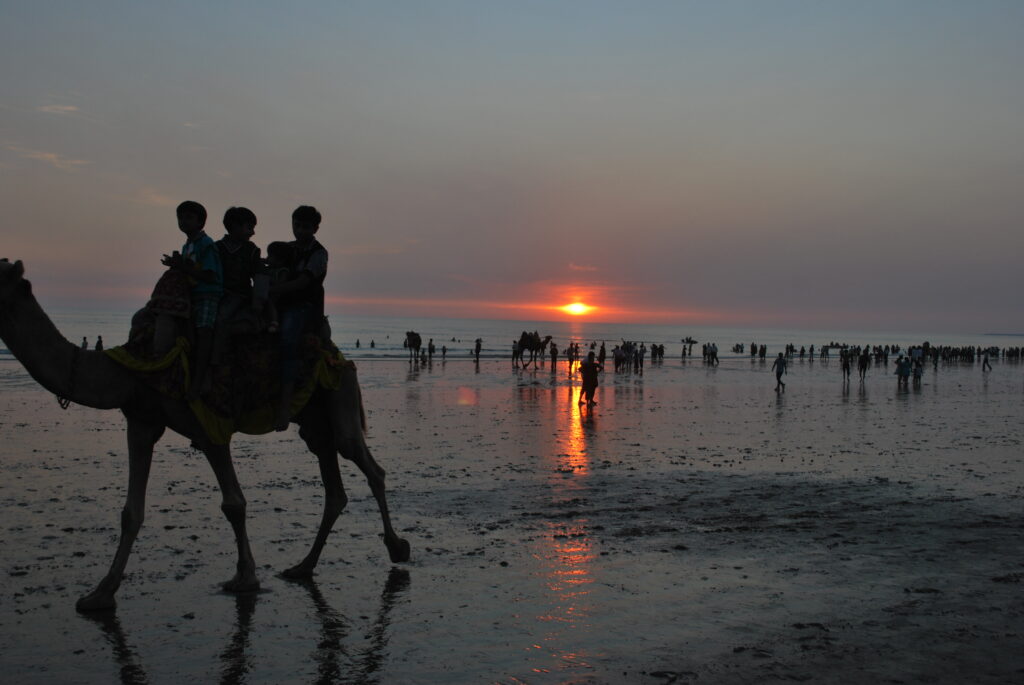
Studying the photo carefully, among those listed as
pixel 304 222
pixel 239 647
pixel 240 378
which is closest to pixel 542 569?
pixel 239 647

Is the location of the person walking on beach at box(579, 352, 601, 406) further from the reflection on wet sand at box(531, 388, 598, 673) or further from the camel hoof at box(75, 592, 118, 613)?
the camel hoof at box(75, 592, 118, 613)

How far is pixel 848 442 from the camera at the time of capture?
59.9ft

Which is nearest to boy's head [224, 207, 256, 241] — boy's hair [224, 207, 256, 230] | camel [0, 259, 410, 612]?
boy's hair [224, 207, 256, 230]

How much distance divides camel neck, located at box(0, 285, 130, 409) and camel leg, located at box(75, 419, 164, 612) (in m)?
0.34

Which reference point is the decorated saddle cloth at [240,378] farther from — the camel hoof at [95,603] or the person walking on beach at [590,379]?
the person walking on beach at [590,379]

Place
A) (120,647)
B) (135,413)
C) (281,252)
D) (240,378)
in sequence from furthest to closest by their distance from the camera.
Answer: (281,252), (240,378), (135,413), (120,647)

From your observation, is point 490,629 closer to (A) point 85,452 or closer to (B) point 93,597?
(B) point 93,597

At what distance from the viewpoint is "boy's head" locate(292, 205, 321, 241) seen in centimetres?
760

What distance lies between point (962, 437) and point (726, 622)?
1519cm

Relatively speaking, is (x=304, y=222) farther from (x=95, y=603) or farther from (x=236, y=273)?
(x=95, y=603)

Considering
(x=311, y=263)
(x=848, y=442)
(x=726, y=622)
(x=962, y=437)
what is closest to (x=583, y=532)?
(x=726, y=622)

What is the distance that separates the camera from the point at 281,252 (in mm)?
7527

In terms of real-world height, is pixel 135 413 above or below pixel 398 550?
above

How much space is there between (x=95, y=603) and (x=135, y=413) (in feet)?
4.58
